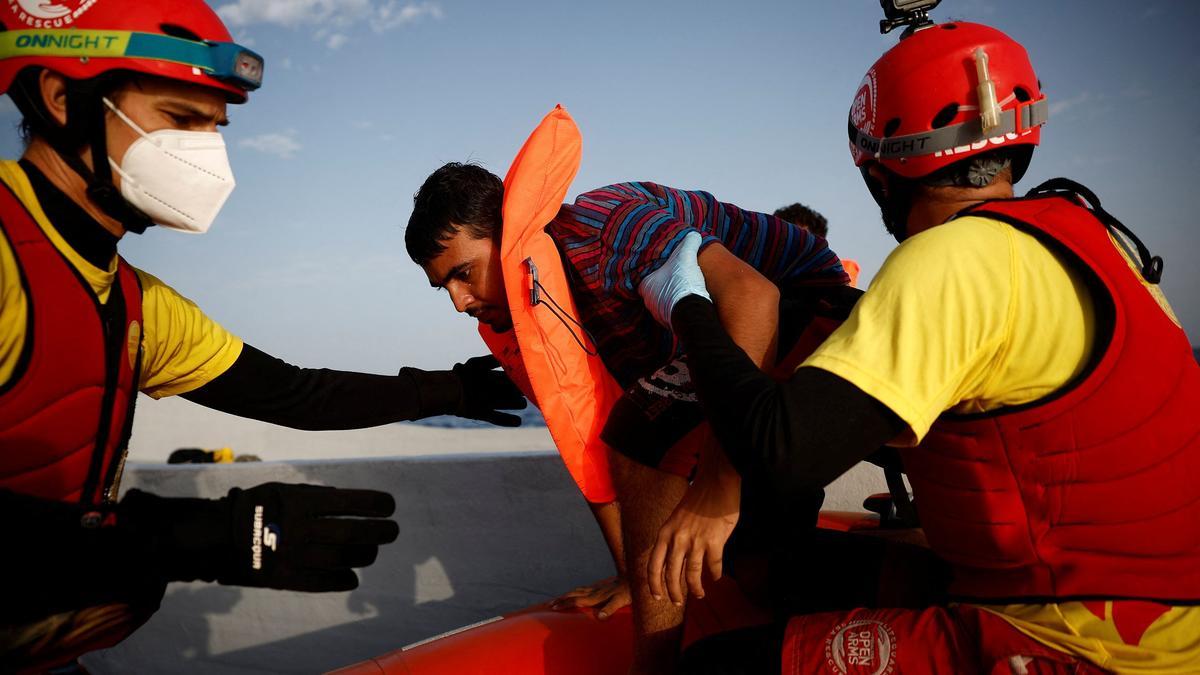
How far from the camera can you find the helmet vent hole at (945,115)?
4.53 feet

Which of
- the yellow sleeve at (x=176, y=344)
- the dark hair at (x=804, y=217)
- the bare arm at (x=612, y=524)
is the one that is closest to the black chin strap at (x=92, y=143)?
the yellow sleeve at (x=176, y=344)

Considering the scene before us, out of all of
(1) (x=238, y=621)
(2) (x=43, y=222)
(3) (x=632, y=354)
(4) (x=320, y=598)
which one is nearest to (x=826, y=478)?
(3) (x=632, y=354)

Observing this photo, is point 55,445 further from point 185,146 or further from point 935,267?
point 935,267

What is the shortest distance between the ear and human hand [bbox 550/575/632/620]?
1.60 m

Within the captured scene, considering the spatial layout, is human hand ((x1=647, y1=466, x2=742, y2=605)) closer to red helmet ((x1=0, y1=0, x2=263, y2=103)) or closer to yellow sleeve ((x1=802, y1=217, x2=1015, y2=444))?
yellow sleeve ((x1=802, y1=217, x2=1015, y2=444))

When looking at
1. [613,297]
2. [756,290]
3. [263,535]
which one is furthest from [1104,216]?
[263,535]

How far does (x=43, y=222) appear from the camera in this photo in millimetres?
1413

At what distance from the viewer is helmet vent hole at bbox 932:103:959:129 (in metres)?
1.38

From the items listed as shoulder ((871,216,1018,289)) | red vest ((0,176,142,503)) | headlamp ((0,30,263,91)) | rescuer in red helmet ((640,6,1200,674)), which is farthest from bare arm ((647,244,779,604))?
headlamp ((0,30,263,91))

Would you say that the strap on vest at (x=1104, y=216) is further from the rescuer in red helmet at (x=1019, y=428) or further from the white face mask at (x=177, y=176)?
the white face mask at (x=177, y=176)

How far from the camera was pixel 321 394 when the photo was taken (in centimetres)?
204

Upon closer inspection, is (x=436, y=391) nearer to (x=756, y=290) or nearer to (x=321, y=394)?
(x=321, y=394)

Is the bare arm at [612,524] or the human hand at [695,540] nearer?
the human hand at [695,540]

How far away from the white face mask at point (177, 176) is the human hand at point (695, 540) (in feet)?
3.66
